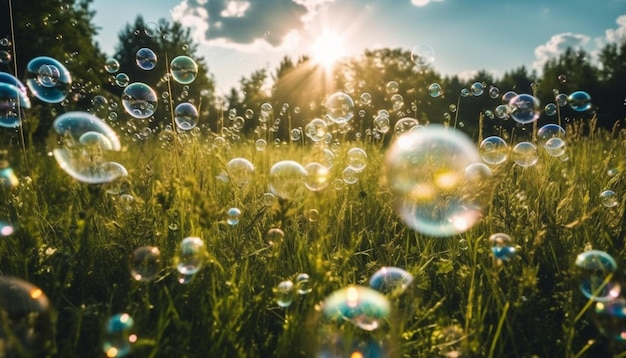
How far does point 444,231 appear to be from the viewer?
2.40 meters

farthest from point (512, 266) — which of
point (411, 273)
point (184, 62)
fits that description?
point (184, 62)

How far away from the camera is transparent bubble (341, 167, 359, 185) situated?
3.20m

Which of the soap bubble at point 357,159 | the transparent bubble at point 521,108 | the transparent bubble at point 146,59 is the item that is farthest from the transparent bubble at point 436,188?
the transparent bubble at point 146,59

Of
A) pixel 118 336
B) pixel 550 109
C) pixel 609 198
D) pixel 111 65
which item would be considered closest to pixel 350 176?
pixel 609 198

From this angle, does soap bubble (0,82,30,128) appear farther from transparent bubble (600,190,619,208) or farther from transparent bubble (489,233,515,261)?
transparent bubble (600,190,619,208)

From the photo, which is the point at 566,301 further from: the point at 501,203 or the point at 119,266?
the point at 119,266

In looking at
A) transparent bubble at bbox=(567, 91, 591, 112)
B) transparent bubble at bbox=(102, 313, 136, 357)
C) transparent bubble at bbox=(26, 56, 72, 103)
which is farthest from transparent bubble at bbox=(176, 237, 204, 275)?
transparent bubble at bbox=(567, 91, 591, 112)

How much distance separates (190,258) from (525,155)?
9.56 ft

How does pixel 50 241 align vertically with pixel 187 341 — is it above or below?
above

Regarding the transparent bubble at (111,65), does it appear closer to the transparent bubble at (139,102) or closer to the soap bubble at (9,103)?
the transparent bubble at (139,102)

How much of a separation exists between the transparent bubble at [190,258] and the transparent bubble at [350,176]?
1.72 meters

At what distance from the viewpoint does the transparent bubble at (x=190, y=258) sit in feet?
5.27

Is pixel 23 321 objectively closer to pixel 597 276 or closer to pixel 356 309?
pixel 356 309

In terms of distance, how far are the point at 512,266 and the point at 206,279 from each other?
1.39m
